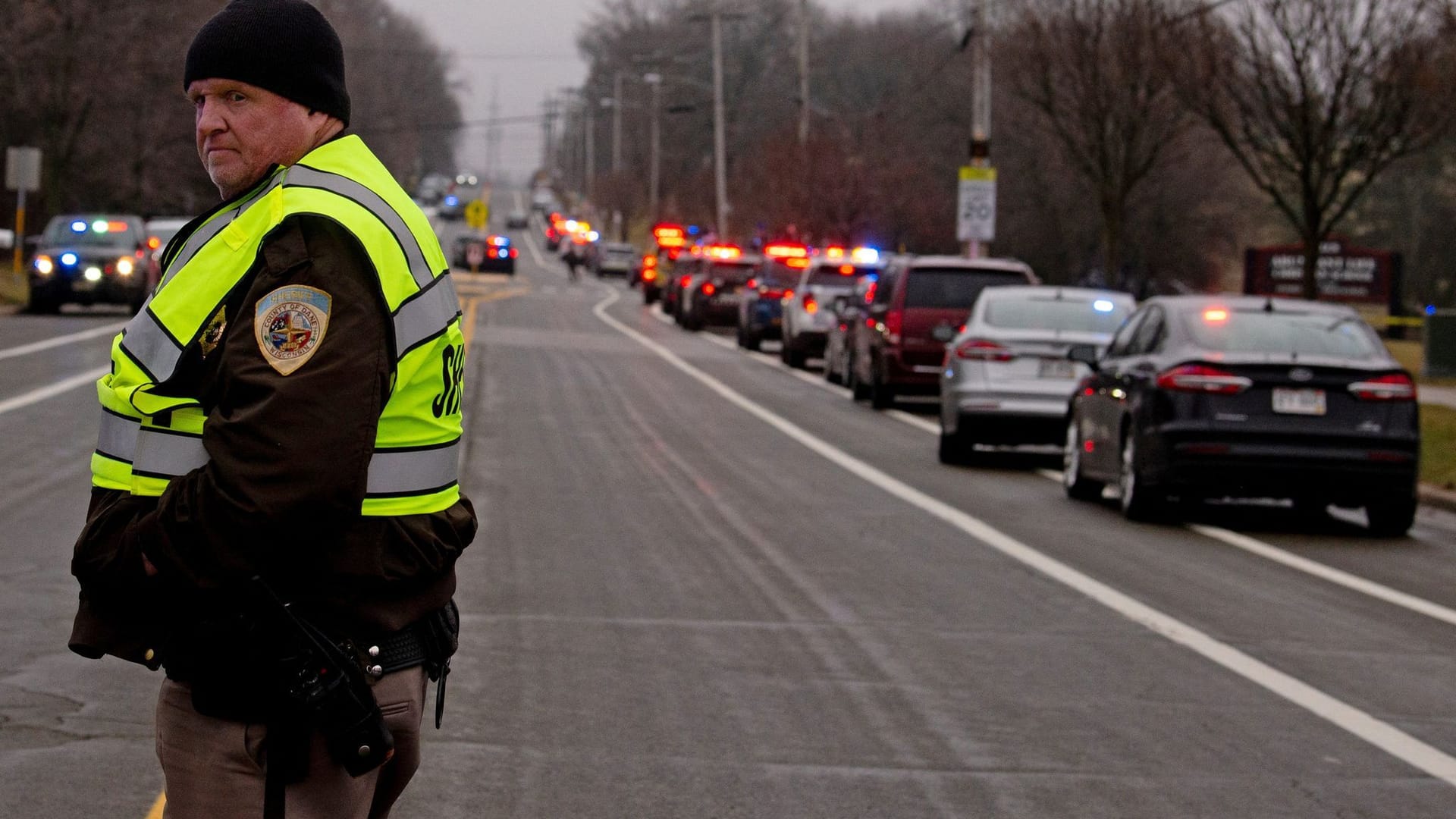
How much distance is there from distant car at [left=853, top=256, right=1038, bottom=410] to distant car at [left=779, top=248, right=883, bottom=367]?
7.51 meters

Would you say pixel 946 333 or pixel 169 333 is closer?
pixel 169 333

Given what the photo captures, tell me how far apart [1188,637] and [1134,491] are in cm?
498

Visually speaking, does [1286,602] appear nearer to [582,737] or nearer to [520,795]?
[582,737]

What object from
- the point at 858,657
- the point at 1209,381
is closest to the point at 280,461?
the point at 858,657

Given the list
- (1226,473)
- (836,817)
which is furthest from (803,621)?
(1226,473)

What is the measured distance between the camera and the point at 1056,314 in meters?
19.9

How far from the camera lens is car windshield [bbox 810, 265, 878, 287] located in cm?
3406

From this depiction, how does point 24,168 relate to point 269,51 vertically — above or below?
above

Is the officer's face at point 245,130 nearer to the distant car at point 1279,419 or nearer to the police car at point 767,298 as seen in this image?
the distant car at point 1279,419

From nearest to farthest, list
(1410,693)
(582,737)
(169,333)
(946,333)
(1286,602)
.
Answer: (169,333), (582,737), (1410,693), (1286,602), (946,333)

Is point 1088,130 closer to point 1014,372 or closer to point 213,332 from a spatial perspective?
point 1014,372

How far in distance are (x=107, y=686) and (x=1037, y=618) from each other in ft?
14.7

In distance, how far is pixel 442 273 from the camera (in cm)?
333

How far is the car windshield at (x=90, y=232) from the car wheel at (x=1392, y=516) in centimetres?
2846
